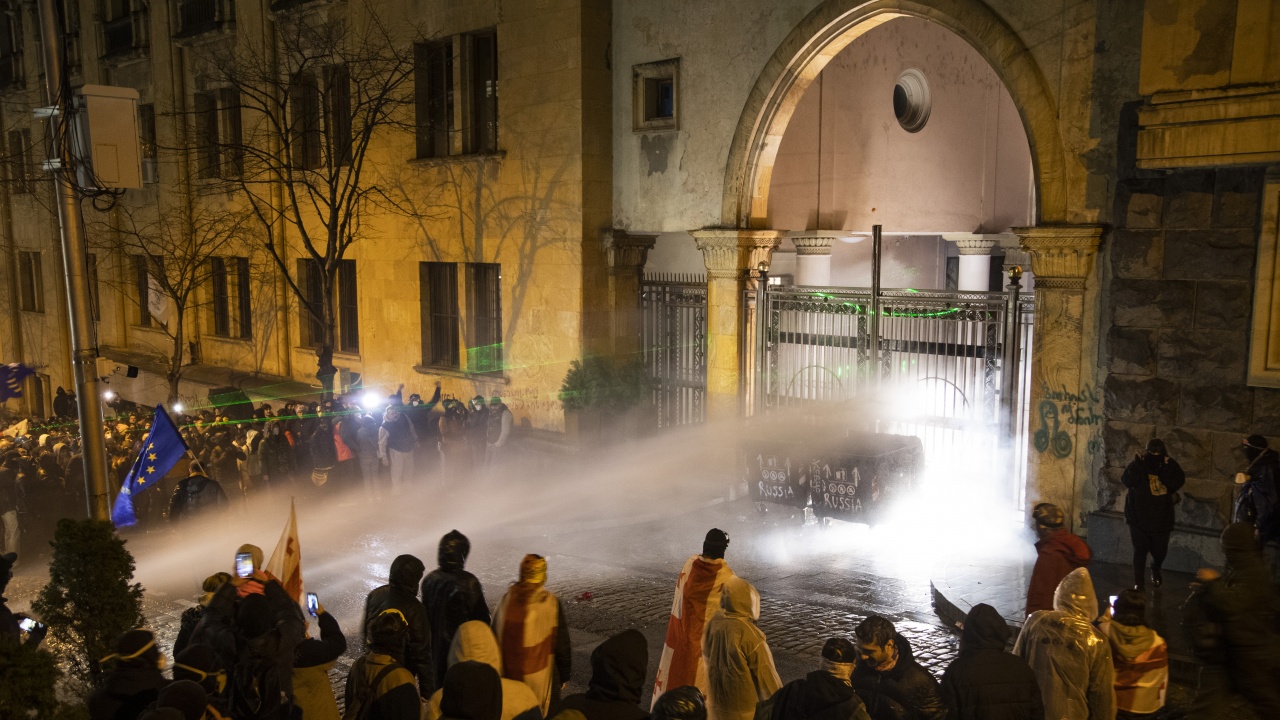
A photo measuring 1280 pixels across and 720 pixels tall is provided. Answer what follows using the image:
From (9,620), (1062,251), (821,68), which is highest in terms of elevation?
(821,68)

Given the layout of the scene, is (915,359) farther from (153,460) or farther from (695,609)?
(153,460)

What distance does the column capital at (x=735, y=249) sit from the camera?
46.7 ft

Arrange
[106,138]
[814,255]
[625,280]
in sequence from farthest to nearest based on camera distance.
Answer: [814,255] < [625,280] < [106,138]

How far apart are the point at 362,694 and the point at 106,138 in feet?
20.1

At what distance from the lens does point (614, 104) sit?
15.6 metres

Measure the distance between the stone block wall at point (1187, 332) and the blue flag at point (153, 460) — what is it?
8962mm

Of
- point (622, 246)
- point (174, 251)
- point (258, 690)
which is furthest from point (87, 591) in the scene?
point (174, 251)

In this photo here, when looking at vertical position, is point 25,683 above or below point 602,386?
above

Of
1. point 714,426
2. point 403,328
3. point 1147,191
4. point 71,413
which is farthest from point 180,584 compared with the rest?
point 71,413

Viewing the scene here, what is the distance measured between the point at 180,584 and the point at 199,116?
50.8 feet

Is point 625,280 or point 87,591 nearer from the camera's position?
point 87,591

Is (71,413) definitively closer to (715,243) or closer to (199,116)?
(199,116)

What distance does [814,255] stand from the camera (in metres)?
17.4

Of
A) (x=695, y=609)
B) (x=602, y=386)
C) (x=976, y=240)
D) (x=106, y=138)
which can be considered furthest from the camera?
(x=976, y=240)
